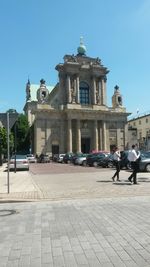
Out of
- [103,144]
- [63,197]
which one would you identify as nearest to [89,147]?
[103,144]

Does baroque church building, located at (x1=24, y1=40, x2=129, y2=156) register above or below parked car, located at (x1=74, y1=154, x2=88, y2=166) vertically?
above

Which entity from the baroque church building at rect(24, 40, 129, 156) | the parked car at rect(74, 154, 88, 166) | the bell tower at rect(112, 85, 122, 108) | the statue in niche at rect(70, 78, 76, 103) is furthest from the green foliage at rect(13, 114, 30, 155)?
the parked car at rect(74, 154, 88, 166)

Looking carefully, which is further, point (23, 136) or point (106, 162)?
point (23, 136)

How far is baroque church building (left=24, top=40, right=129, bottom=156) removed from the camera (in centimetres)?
8869

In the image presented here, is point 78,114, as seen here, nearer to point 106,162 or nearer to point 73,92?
point 73,92

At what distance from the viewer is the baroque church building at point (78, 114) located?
291 feet

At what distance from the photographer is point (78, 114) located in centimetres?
9006

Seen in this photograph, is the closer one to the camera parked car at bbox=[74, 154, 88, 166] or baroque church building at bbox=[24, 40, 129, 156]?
parked car at bbox=[74, 154, 88, 166]

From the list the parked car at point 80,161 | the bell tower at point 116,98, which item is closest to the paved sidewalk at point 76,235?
the parked car at point 80,161

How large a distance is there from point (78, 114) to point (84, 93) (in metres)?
7.47

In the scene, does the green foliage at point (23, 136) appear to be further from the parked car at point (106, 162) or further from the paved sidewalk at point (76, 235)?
the paved sidewalk at point (76, 235)

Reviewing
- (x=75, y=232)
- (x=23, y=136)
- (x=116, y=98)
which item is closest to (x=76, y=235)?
(x=75, y=232)

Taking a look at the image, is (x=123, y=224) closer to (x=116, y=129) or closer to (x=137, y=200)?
(x=137, y=200)

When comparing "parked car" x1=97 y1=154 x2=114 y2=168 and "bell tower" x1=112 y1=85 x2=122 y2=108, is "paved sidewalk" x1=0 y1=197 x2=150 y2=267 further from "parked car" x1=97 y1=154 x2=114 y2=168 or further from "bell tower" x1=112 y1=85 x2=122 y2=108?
"bell tower" x1=112 y1=85 x2=122 y2=108
